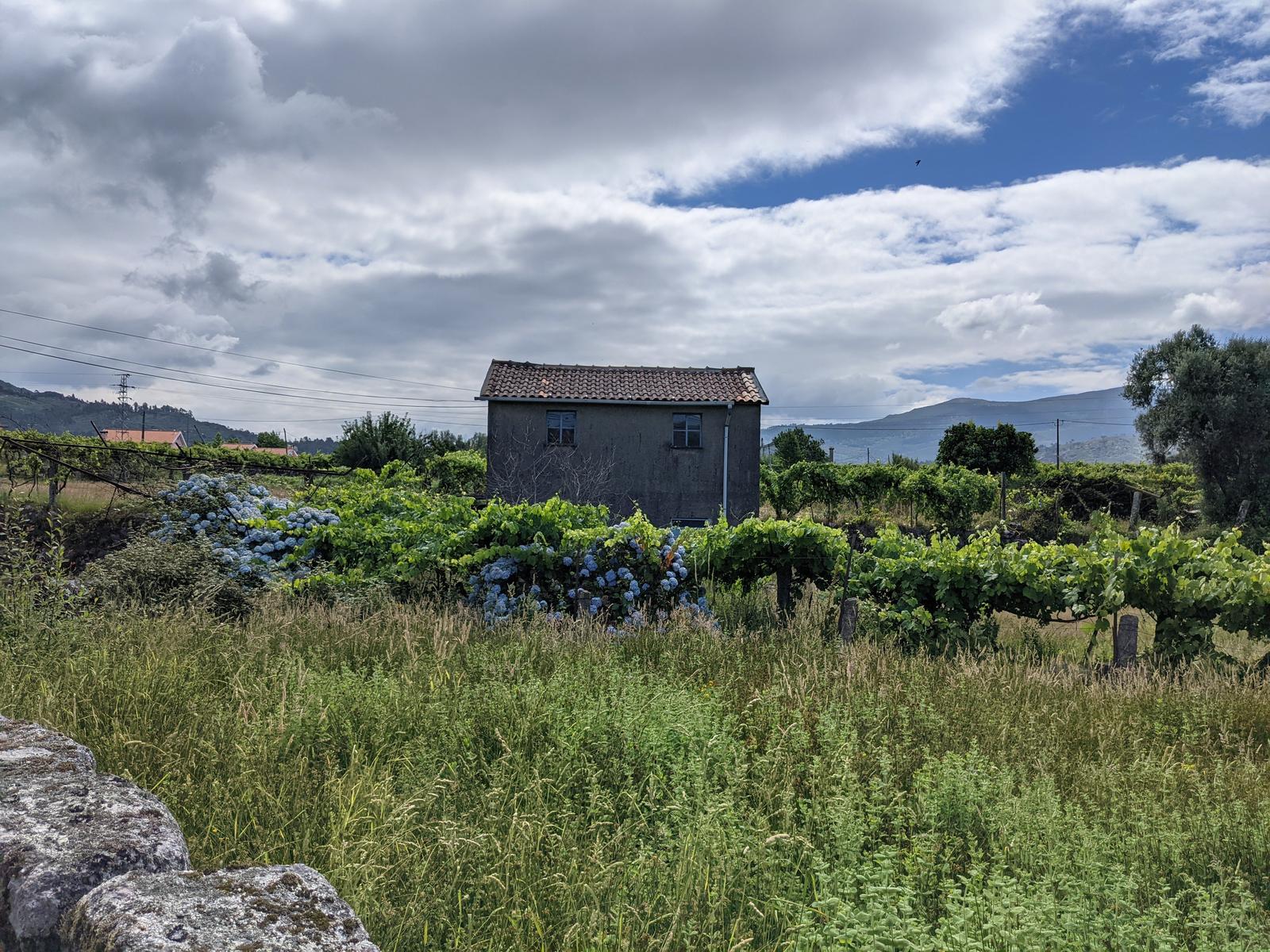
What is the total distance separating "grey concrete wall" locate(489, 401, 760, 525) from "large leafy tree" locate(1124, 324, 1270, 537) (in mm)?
16560

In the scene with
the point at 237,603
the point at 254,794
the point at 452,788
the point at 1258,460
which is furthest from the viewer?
the point at 1258,460

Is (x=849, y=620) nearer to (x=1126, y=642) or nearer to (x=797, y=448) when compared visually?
(x=1126, y=642)

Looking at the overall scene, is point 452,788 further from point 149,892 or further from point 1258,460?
point 1258,460

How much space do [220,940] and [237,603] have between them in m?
7.19

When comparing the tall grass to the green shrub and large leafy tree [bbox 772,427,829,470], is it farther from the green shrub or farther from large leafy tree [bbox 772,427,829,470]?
large leafy tree [bbox 772,427,829,470]

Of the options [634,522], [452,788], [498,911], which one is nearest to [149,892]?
[498,911]

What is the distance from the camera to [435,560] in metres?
8.65

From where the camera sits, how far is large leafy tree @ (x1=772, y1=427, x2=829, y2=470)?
4147 cm

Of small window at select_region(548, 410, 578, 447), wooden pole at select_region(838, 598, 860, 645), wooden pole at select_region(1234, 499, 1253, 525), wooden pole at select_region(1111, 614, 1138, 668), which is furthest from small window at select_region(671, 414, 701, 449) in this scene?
wooden pole at select_region(1111, 614, 1138, 668)

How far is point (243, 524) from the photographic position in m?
10.6

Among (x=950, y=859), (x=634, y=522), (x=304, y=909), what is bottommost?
(x=950, y=859)

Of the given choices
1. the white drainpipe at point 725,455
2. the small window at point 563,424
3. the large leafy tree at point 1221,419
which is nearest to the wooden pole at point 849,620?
the white drainpipe at point 725,455

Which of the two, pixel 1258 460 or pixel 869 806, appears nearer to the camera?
pixel 869 806

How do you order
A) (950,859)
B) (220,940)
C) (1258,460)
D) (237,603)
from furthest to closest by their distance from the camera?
(1258,460) < (237,603) < (950,859) < (220,940)
